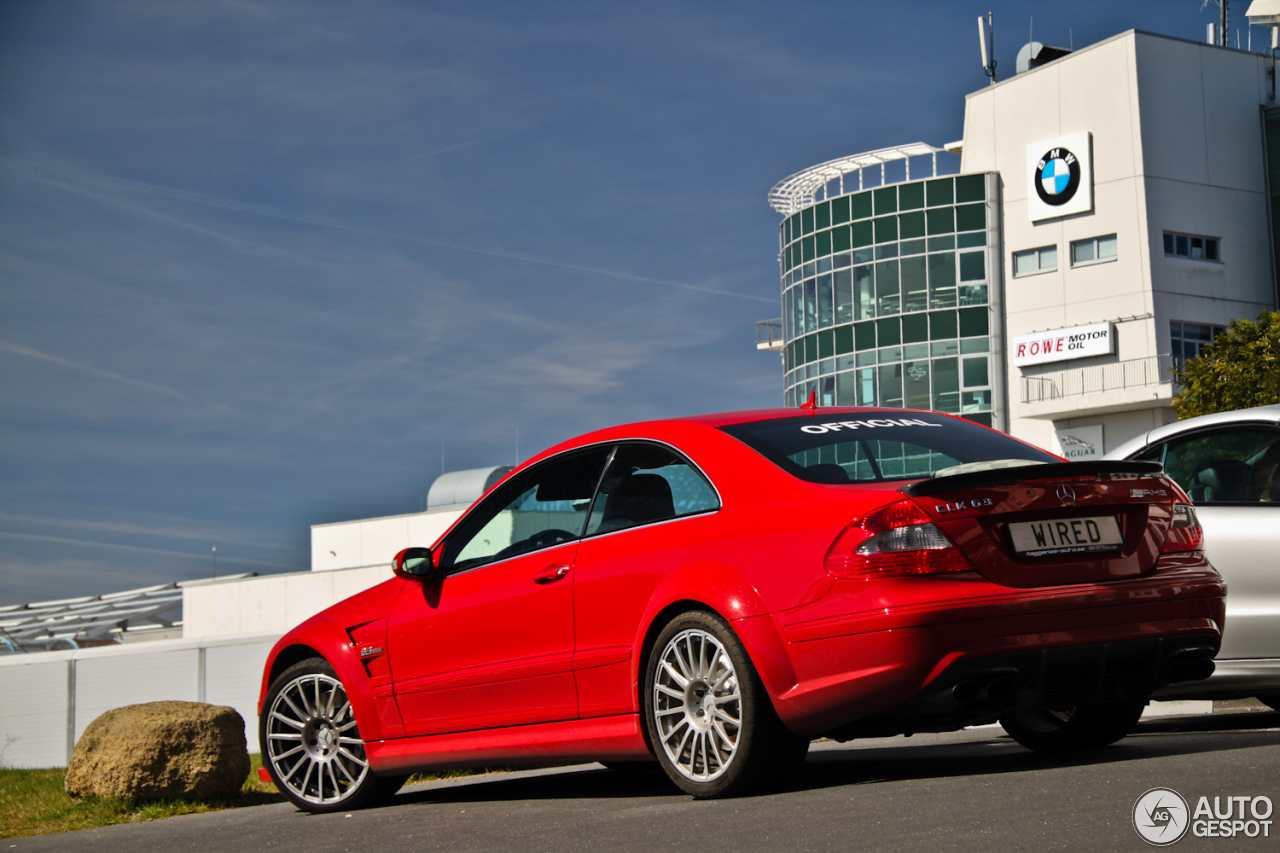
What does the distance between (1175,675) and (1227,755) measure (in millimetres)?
396

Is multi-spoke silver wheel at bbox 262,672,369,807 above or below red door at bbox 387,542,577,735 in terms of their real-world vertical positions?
Result: below

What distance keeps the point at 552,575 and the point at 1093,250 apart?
49218 millimetres

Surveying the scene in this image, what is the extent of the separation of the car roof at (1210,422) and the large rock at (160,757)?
5.12 metres

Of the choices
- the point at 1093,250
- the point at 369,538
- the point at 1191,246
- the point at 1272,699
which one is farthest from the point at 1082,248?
the point at 1272,699

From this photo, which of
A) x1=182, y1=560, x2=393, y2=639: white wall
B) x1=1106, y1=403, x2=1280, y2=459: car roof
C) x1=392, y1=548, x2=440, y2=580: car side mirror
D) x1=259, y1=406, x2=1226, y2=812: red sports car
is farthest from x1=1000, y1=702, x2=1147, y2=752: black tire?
x1=182, y1=560, x2=393, y2=639: white wall

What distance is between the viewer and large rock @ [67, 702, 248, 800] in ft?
25.8

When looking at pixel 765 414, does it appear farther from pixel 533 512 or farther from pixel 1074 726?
pixel 1074 726

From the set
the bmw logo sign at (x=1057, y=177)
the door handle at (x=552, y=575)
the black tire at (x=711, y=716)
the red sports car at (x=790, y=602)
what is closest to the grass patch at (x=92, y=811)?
the red sports car at (x=790, y=602)

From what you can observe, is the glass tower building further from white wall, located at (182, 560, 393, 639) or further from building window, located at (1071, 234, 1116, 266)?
white wall, located at (182, 560, 393, 639)

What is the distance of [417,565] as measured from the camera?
6.33m

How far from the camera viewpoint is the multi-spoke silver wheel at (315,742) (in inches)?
255

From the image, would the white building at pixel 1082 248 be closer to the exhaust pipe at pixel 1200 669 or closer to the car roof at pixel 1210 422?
the car roof at pixel 1210 422

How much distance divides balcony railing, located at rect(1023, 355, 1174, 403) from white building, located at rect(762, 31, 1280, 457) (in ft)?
0.18

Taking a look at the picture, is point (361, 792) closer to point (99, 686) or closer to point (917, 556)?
point (917, 556)
